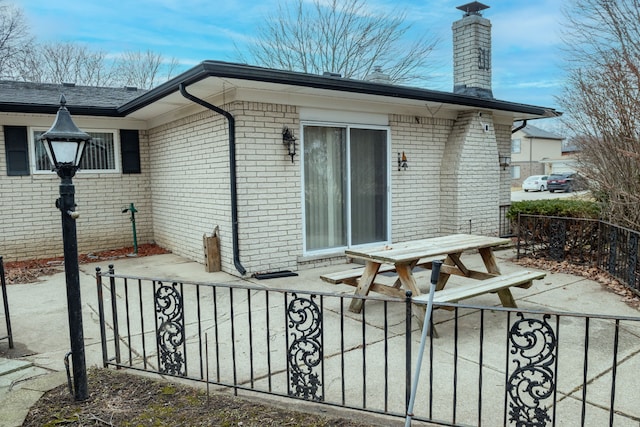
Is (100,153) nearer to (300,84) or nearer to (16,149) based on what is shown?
(16,149)

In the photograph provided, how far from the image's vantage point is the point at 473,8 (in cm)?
930

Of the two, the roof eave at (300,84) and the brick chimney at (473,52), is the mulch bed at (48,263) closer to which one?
the roof eave at (300,84)

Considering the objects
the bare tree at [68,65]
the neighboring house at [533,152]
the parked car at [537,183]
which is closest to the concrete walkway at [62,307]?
the bare tree at [68,65]

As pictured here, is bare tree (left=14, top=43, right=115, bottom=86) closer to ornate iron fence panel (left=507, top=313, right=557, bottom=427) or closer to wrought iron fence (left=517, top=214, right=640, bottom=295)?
wrought iron fence (left=517, top=214, right=640, bottom=295)

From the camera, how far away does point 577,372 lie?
3295 mm

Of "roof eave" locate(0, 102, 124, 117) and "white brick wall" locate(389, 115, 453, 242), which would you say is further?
"white brick wall" locate(389, 115, 453, 242)

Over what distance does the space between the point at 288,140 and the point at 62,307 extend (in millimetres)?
3570

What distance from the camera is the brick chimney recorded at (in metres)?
9.16

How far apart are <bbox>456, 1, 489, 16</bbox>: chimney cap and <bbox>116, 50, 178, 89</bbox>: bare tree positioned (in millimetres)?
18033

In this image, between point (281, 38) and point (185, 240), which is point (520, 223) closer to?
point (185, 240)

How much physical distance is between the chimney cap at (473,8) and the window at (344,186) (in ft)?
12.1

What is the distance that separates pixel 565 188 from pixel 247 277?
3004cm

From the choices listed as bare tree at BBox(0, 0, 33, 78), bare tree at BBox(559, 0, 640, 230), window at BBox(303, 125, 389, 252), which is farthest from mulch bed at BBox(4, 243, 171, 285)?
bare tree at BBox(0, 0, 33, 78)

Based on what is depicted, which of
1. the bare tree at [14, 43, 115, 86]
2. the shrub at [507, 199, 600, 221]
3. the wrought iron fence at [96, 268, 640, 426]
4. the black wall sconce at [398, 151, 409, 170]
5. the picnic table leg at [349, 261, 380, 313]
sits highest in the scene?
the bare tree at [14, 43, 115, 86]
